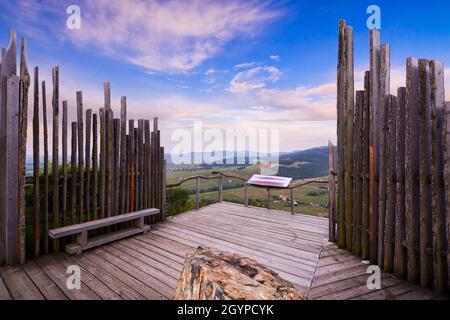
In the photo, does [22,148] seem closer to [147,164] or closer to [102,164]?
[102,164]

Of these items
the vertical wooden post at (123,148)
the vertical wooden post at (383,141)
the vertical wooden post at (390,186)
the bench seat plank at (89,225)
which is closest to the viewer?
the vertical wooden post at (390,186)

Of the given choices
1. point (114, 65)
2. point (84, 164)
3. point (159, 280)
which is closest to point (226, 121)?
point (114, 65)

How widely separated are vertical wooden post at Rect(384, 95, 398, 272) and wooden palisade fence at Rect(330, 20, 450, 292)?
1 centimetres

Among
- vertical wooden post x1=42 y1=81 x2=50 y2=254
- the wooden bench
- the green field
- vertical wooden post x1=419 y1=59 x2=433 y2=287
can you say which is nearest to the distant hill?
the green field

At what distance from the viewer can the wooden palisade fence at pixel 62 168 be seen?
11.4 feet

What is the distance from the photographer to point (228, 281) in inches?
51.3

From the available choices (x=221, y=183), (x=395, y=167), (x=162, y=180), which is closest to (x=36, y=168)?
(x=162, y=180)

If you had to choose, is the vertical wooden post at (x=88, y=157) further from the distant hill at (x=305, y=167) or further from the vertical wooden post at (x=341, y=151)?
→ the vertical wooden post at (x=341, y=151)

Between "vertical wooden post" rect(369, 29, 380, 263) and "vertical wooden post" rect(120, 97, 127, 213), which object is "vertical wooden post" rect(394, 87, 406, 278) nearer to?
"vertical wooden post" rect(369, 29, 380, 263)

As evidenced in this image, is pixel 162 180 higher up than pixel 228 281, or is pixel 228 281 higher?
pixel 162 180

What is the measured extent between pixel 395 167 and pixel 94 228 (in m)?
5.45

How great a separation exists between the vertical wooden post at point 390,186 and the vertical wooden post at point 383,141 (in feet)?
0.23

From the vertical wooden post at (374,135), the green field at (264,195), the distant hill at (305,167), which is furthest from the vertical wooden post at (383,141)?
the green field at (264,195)
